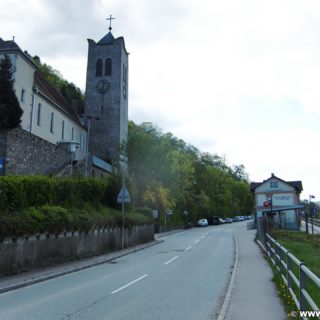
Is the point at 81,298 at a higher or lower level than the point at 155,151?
lower

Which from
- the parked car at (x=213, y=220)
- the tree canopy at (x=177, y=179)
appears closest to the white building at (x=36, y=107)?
the tree canopy at (x=177, y=179)

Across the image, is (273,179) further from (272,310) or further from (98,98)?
(272,310)

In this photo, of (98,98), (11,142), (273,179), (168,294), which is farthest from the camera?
(273,179)

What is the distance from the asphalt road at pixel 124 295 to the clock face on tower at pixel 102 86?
1969 inches

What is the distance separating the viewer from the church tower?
6569 centimetres

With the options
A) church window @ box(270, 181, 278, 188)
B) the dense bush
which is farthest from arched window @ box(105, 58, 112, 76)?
the dense bush

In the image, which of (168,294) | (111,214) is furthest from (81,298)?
(111,214)

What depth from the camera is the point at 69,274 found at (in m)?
17.9

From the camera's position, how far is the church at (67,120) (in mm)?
31188

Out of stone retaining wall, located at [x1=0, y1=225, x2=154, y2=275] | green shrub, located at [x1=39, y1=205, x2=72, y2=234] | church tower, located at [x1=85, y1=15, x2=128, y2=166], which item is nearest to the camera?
stone retaining wall, located at [x1=0, y1=225, x2=154, y2=275]

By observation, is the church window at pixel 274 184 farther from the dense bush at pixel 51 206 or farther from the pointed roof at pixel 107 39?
the dense bush at pixel 51 206

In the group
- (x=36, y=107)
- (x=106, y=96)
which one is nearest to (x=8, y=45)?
(x=36, y=107)

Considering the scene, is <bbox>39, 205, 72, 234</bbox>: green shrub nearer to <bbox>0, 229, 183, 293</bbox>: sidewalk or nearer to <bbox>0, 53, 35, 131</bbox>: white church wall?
<bbox>0, 229, 183, 293</bbox>: sidewalk

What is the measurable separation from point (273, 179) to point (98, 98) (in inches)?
1360
